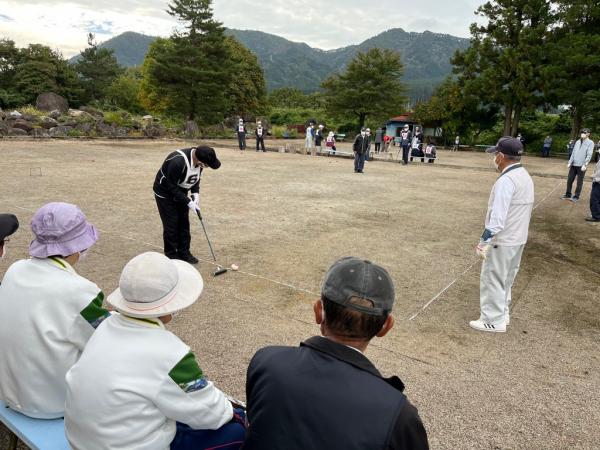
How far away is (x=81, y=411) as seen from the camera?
165 centimetres

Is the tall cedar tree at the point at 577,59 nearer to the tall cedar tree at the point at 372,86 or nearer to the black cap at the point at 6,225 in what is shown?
the tall cedar tree at the point at 372,86

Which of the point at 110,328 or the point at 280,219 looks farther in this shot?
the point at 280,219

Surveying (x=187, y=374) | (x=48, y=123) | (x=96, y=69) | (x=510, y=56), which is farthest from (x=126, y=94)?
(x=187, y=374)

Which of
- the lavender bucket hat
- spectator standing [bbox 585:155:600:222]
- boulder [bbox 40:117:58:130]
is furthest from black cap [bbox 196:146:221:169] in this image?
boulder [bbox 40:117:58:130]

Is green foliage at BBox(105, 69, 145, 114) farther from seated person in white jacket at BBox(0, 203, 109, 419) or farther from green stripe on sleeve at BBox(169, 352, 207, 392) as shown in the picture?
green stripe on sleeve at BBox(169, 352, 207, 392)

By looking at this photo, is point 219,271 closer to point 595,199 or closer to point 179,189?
point 179,189

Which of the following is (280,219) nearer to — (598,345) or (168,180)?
(168,180)

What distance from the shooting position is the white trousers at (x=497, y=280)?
4.02 m

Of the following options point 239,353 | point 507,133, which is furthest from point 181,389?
point 507,133

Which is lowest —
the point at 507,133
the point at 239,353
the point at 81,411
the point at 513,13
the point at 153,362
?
the point at 239,353

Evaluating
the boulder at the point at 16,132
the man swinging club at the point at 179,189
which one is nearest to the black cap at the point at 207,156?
the man swinging club at the point at 179,189

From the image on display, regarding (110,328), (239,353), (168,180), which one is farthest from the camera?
(168,180)

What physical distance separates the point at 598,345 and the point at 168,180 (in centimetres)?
482

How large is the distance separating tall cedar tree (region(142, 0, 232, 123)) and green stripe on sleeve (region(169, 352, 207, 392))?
104 feet
